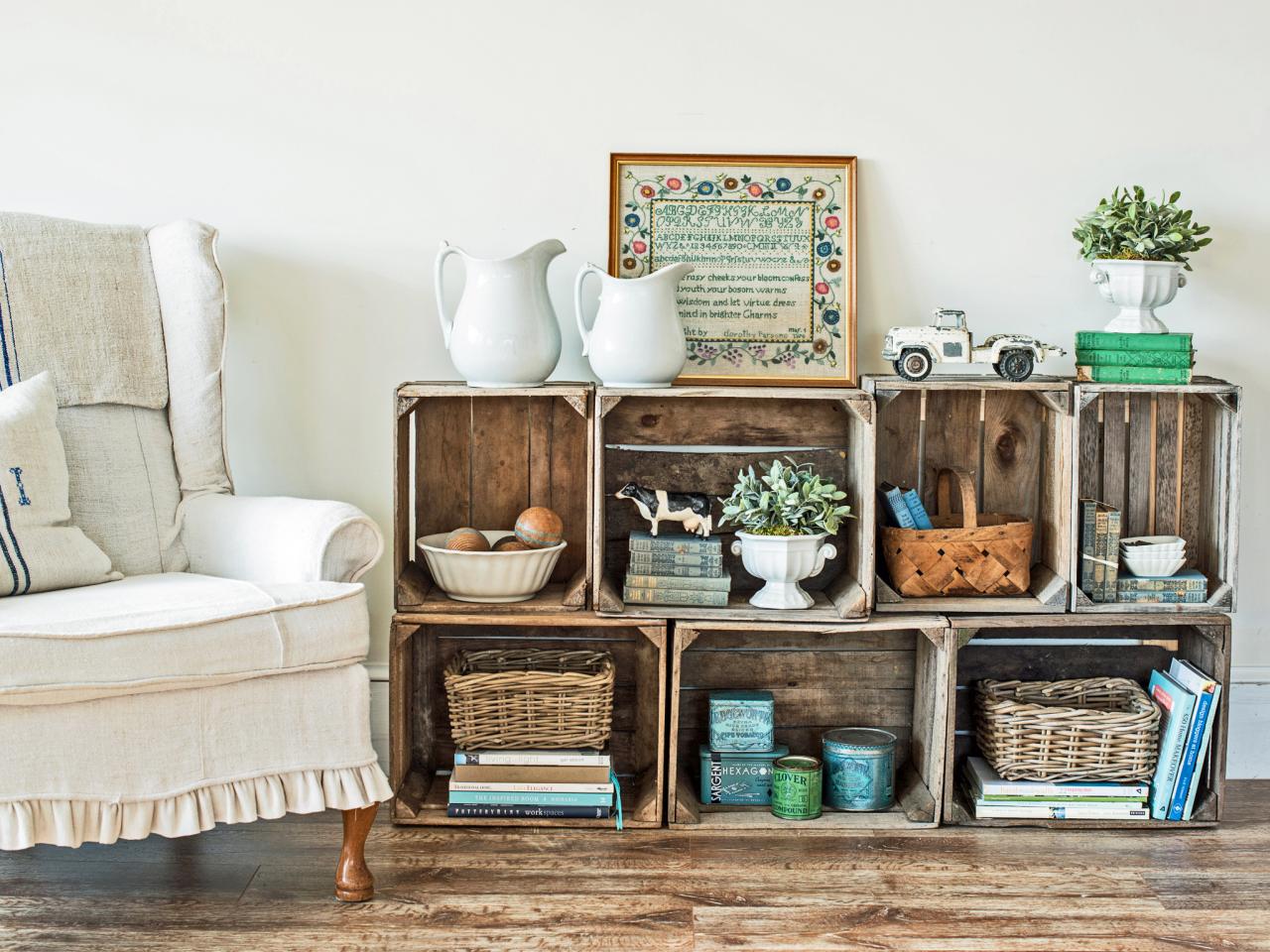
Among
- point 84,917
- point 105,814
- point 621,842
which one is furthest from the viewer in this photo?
point 621,842

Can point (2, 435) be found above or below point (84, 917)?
above

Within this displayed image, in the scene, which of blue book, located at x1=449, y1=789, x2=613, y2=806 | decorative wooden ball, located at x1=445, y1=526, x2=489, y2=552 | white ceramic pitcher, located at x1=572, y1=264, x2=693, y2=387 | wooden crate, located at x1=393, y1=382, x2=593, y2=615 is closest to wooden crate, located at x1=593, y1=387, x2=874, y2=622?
wooden crate, located at x1=393, y1=382, x2=593, y2=615

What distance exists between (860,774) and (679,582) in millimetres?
505

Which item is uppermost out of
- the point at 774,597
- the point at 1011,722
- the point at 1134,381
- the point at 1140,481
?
the point at 1134,381

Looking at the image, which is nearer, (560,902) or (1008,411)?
(560,902)

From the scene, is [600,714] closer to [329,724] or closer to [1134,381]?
[329,724]

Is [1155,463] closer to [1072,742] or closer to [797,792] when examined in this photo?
[1072,742]

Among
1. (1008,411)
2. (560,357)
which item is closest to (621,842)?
(560,357)

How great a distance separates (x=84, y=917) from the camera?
189 cm

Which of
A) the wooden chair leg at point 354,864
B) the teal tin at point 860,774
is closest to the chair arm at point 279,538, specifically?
the wooden chair leg at point 354,864

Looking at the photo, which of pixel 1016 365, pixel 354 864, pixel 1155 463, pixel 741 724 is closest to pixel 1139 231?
pixel 1016 365

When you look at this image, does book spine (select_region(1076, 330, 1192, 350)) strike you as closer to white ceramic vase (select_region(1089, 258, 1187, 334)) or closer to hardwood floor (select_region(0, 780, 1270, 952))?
white ceramic vase (select_region(1089, 258, 1187, 334))

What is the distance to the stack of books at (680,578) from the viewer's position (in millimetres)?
2316

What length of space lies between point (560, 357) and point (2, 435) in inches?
40.0
